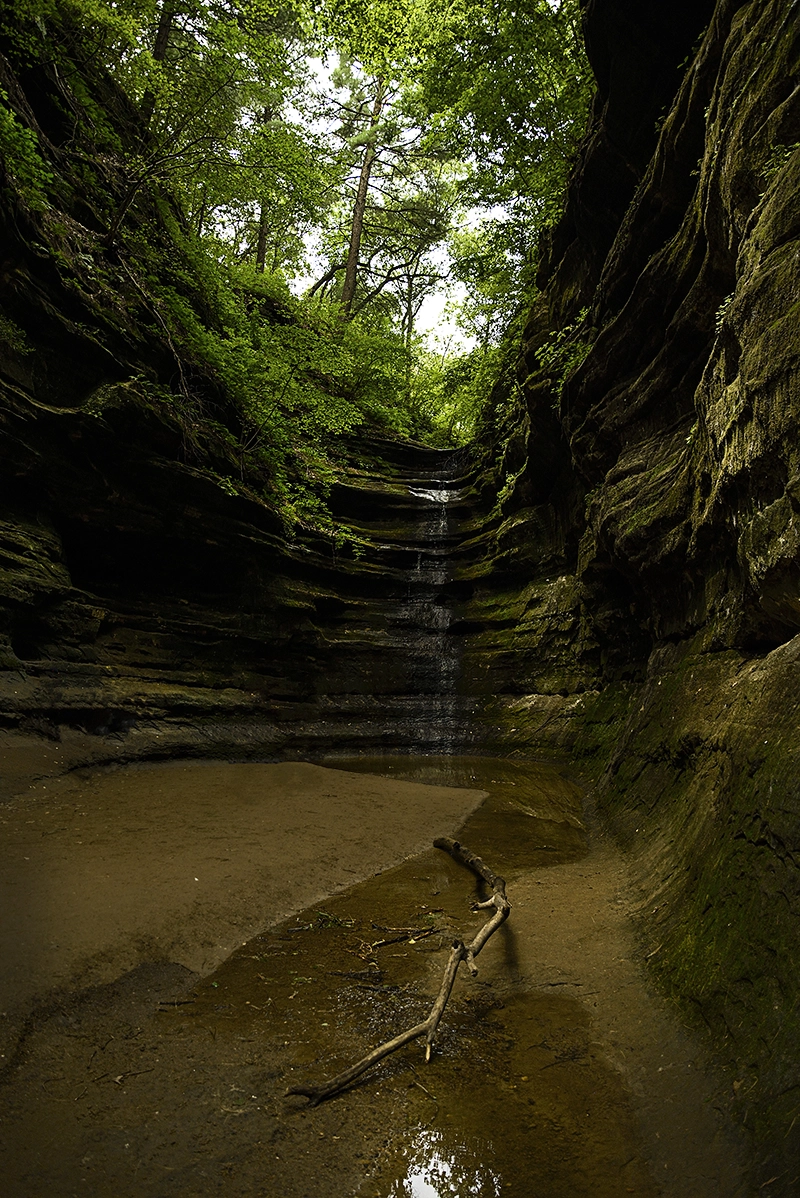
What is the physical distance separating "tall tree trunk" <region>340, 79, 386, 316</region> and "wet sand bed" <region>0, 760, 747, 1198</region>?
22320 millimetres

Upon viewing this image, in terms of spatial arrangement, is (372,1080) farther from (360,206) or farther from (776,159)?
(360,206)

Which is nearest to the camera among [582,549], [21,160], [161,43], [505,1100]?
[505,1100]

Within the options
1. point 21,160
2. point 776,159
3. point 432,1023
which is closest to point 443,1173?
point 432,1023

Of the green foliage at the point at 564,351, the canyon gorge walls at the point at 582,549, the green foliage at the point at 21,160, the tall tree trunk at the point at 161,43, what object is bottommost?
the canyon gorge walls at the point at 582,549

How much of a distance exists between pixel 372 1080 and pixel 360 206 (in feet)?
89.4

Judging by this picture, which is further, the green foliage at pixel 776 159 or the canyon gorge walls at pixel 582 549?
the green foliage at pixel 776 159

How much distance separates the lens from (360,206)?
2367 cm

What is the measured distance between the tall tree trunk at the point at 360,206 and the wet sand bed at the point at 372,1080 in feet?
73.2

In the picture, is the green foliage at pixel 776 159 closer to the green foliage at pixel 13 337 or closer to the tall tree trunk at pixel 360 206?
the green foliage at pixel 13 337

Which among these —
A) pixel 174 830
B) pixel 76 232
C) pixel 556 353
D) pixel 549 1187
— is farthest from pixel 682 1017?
pixel 76 232

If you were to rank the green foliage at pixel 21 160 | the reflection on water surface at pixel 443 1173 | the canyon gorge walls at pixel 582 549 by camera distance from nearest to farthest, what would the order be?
the reflection on water surface at pixel 443 1173 < the canyon gorge walls at pixel 582 549 < the green foliage at pixel 21 160

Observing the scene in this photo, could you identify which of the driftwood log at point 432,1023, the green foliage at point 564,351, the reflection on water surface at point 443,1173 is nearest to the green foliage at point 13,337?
the green foliage at point 564,351

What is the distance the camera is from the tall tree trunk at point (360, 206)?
910 inches

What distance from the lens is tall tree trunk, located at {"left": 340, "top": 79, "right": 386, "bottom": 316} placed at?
75.9 feet
